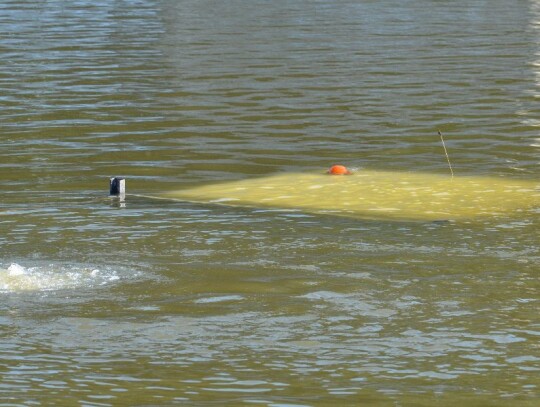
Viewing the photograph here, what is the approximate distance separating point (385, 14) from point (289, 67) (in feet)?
46.4

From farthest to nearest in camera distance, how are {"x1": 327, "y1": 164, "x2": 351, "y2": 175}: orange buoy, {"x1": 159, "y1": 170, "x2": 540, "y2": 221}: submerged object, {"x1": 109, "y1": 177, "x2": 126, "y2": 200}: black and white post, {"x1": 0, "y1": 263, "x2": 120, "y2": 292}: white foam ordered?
Result: {"x1": 327, "y1": 164, "x2": 351, "y2": 175}: orange buoy
{"x1": 109, "y1": 177, "x2": 126, "y2": 200}: black and white post
{"x1": 159, "y1": 170, "x2": 540, "y2": 221}: submerged object
{"x1": 0, "y1": 263, "x2": 120, "y2": 292}: white foam

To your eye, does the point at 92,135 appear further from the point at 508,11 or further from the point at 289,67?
the point at 508,11

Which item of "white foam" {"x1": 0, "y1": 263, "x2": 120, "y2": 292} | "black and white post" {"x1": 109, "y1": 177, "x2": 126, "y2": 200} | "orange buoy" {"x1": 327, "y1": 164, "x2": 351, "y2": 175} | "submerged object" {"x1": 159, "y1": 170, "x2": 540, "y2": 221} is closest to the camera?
"white foam" {"x1": 0, "y1": 263, "x2": 120, "y2": 292}

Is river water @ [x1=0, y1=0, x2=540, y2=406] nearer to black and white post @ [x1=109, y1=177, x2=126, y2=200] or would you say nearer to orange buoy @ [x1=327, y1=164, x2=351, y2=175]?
black and white post @ [x1=109, y1=177, x2=126, y2=200]

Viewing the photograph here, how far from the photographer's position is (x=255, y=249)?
37.9 feet

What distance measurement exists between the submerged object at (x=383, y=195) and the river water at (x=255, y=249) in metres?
0.25

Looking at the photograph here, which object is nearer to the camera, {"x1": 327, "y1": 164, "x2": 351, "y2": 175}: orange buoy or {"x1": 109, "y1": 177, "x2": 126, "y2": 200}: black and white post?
{"x1": 109, "y1": 177, "x2": 126, "y2": 200}: black and white post

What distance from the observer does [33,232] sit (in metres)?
12.2

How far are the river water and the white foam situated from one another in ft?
0.09

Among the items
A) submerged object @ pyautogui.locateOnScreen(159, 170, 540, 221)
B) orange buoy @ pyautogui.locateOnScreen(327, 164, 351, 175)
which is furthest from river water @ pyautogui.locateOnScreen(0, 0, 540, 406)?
orange buoy @ pyautogui.locateOnScreen(327, 164, 351, 175)

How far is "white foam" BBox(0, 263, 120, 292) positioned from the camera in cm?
Result: 1020

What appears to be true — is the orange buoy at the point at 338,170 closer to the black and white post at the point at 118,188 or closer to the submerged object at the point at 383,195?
the submerged object at the point at 383,195

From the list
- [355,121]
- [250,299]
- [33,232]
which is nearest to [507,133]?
[355,121]

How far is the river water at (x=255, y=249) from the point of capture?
8.30m
